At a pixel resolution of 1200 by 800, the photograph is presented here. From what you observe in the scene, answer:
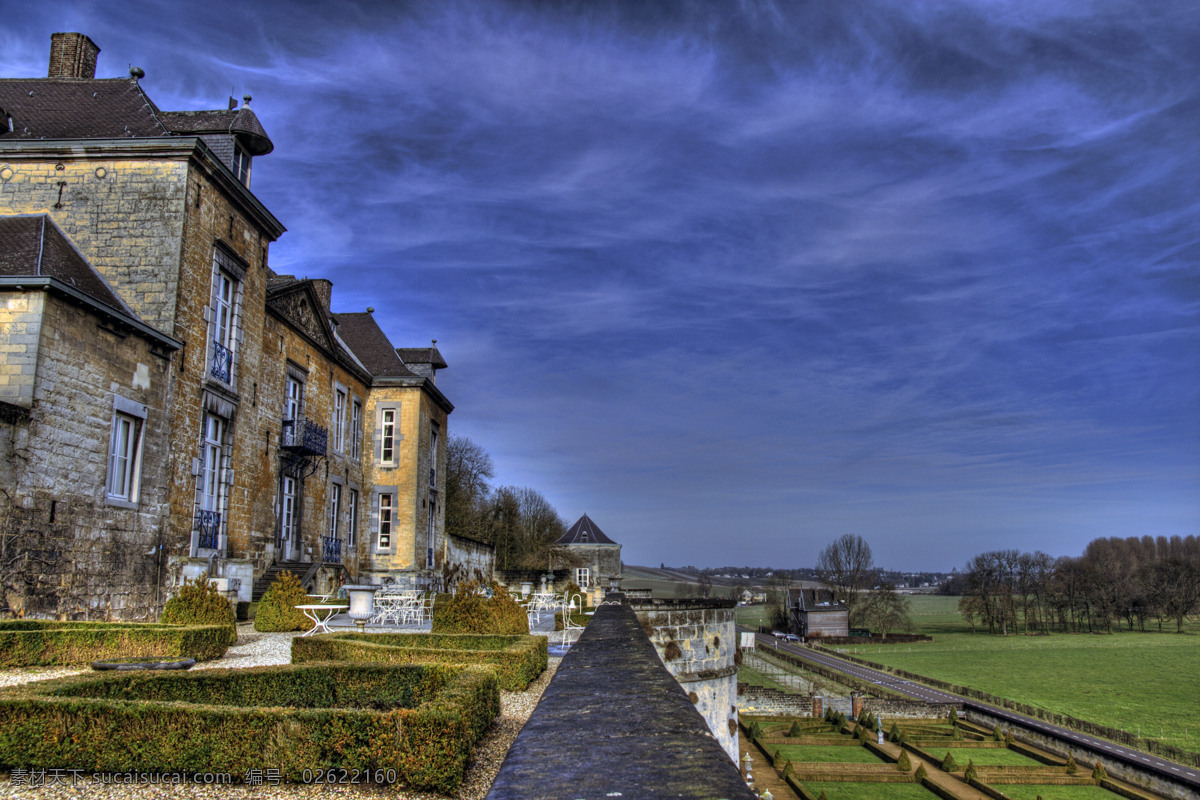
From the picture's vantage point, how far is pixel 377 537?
1011 inches

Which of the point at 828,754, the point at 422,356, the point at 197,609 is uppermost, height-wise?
the point at 422,356

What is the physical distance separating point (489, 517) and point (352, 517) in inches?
1006

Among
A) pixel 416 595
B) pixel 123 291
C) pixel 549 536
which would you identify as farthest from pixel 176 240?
pixel 549 536

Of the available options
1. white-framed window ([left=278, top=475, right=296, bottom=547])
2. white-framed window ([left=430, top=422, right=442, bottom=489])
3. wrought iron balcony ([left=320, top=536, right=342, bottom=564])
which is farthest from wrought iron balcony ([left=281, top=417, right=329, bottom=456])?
white-framed window ([left=430, top=422, right=442, bottom=489])

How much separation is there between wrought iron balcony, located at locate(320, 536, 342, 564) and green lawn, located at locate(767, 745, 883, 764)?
24615 mm

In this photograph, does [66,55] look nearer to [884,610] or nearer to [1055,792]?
[1055,792]

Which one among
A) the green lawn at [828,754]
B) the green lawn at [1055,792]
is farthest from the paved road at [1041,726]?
the green lawn at [828,754]

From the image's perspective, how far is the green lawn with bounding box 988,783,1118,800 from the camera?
3303cm

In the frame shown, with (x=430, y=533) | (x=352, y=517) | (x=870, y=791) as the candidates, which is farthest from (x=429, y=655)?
(x=870, y=791)

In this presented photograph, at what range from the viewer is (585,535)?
53.0m

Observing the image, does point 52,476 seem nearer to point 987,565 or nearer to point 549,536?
point 549,536

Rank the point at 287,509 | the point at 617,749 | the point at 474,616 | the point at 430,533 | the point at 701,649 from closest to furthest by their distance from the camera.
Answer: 1. the point at 617,749
2. the point at 701,649
3. the point at 474,616
4. the point at 287,509
5. the point at 430,533

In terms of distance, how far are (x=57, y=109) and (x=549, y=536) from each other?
4785cm

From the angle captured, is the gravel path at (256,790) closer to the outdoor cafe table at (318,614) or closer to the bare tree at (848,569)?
the outdoor cafe table at (318,614)
